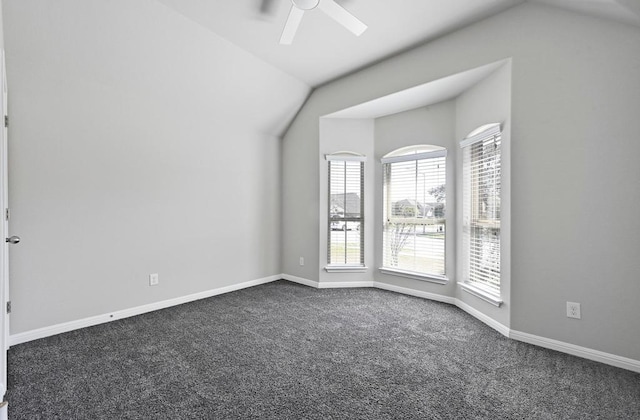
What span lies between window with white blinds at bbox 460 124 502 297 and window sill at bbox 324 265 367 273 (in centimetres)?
134

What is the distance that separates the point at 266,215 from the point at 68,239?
7.73ft

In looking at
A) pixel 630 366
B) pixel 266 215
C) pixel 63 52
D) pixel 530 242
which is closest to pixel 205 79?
pixel 63 52

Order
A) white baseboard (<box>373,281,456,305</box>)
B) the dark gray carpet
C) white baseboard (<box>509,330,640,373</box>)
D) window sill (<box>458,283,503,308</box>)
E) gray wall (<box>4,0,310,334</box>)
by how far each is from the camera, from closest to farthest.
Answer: the dark gray carpet, white baseboard (<box>509,330,640,373</box>), gray wall (<box>4,0,310,334</box>), window sill (<box>458,283,503,308</box>), white baseboard (<box>373,281,456,305</box>)

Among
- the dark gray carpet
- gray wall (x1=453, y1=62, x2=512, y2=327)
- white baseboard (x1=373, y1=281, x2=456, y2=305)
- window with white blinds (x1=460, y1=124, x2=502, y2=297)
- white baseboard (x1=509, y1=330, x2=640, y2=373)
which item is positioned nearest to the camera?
the dark gray carpet

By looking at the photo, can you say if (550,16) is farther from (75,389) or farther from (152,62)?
(75,389)

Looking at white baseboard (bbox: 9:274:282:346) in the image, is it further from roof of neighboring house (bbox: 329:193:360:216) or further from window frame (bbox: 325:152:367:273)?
roof of neighboring house (bbox: 329:193:360:216)

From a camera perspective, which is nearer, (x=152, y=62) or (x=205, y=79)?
(x=152, y=62)

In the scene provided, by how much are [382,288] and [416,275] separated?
0.54 meters

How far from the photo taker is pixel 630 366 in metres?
2.14

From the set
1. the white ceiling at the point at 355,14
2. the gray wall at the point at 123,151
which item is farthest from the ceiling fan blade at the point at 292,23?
the gray wall at the point at 123,151

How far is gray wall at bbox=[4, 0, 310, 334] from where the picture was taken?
253 centimetres

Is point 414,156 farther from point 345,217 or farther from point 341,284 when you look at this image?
point 341,284

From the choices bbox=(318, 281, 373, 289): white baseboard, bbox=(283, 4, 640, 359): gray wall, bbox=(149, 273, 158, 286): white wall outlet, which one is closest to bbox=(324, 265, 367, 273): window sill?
bbox=(318, 281, 373, 289): white baseboard

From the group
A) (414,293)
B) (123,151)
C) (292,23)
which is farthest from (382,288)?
(123,151)
